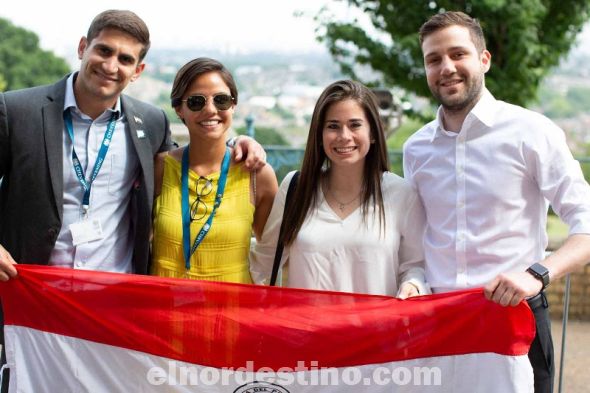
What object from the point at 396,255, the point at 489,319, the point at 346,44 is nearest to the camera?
the point at 489,319

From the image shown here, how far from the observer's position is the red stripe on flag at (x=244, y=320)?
3.35 m

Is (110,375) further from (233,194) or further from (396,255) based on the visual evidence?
(396,255)

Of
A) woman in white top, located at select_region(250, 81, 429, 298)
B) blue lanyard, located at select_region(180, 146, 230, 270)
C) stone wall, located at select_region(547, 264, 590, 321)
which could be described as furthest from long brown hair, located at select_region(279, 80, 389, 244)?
stone wall, located at select_region(547, 264, 590, 321)

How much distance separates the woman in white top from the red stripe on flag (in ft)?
0.48

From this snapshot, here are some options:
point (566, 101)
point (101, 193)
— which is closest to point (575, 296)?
point (101, 193)

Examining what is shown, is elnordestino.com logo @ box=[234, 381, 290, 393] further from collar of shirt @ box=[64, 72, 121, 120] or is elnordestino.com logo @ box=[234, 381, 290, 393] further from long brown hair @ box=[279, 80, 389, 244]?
collar of shirt @ box=[64, 72, 121, 120]

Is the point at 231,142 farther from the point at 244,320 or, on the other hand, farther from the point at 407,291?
the point at 407,291

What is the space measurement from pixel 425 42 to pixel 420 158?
55cm

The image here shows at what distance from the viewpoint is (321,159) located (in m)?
3.68

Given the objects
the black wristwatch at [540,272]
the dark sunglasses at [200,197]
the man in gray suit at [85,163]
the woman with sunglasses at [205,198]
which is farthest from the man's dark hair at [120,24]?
the black wristwatch at [540,272]

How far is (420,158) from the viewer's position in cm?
366

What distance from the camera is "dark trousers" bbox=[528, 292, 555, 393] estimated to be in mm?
3375

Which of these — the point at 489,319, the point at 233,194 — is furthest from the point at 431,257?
the point at 233,194

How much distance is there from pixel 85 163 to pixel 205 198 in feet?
1.96
